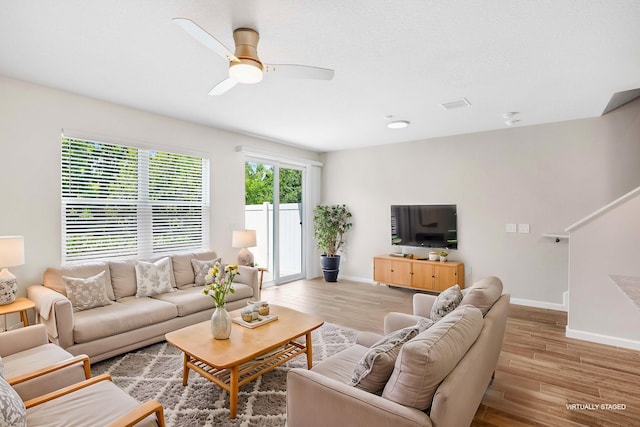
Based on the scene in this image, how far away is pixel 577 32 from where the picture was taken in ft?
7.45

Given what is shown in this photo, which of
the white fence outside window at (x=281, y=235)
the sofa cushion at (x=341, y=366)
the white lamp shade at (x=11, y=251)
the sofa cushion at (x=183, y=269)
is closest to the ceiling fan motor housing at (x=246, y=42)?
the sofa cushion at (x=341, y=366)

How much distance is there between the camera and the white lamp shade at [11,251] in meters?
2.72

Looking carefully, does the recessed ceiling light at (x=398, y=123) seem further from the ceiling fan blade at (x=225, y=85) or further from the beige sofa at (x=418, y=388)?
the beige sofa at (x=418, y=388)

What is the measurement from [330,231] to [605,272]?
4.14m

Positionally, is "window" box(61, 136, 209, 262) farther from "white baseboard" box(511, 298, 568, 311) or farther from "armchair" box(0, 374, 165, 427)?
"white baseboard" box(511, 298, 568, 311)

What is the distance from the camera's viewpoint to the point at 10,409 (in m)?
1.31

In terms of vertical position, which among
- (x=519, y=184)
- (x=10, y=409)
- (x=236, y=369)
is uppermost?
(x=519, y=184)

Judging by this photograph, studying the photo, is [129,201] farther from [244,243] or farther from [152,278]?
[244,243]

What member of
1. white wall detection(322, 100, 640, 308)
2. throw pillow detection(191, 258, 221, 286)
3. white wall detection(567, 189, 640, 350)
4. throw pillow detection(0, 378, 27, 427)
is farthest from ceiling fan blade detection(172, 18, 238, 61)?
white wall detection(567, 189, 640, 350)

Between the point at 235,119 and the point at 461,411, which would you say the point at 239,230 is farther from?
the point at 461,411

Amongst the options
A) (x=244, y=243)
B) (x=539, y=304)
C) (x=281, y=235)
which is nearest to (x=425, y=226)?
(x=539, y=304)

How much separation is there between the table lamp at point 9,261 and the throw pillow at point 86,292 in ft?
1.26

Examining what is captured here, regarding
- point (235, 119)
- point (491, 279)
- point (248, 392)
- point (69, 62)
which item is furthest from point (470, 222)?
point (69, 62)

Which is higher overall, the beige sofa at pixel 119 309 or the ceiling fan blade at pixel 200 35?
the ceiling fan blade at pixel 200 35
